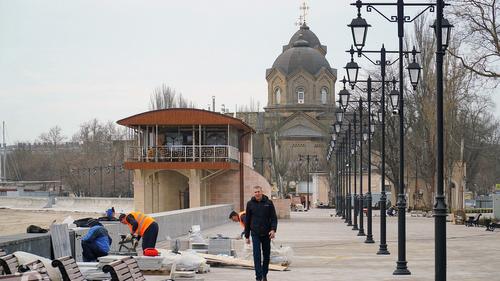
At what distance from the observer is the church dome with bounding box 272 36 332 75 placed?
133500mm

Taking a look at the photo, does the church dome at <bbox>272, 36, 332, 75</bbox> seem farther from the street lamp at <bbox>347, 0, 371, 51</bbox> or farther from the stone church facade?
the street lamp at <bbox>347, 0, 371, 51</bbox>

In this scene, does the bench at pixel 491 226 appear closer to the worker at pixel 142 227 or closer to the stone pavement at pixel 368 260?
the stone pavement at pixel 368 260

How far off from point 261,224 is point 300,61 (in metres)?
117

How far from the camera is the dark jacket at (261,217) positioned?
18.0 m

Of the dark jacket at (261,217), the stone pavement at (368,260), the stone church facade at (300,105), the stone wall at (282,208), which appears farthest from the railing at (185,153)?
the stone church facade at (300,105)

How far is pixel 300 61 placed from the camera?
134 meters

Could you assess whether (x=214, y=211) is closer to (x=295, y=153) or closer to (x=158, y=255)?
(x=158, y=255)

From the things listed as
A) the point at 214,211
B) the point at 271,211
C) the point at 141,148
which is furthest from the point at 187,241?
the point at 141,148

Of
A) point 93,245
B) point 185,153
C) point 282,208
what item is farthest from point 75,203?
point 93,245

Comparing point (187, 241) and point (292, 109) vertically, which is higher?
point (292, 109)

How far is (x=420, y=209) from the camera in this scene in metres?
73.2

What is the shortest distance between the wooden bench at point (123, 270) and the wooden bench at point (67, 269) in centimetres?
48

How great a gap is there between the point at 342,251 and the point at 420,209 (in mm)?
45922

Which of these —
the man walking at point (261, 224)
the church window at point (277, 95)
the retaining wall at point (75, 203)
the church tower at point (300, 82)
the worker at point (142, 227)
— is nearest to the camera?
the man walking at point (261, 224)
